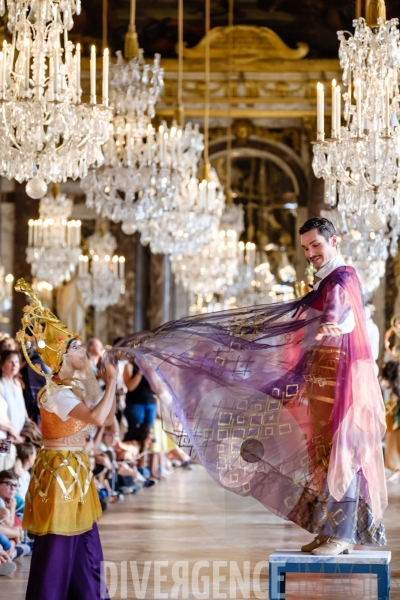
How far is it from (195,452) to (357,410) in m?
0.89

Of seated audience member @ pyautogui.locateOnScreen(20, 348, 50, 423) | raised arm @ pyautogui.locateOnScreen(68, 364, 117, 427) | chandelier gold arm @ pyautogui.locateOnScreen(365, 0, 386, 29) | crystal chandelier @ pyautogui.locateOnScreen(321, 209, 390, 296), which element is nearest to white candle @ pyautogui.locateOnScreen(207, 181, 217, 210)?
crystal chandelier @ pyautogui.locateOnScreen(321, 209, 390, 296)

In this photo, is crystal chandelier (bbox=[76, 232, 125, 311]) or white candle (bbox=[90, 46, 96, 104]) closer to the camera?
white candle (bbox=[90, 46, 96, 104])

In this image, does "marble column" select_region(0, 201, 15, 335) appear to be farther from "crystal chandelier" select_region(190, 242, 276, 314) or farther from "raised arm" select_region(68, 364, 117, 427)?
"raised arm" select_region(68, 364, 117, 427)

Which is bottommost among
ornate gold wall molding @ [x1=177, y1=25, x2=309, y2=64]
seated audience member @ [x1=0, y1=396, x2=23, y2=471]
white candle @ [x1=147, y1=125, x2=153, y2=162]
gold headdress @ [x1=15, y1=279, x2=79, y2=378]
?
seated audience member @ [x1=0, y1=396, x2=23, y2=471]

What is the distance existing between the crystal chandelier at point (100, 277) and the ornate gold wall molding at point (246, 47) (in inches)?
158

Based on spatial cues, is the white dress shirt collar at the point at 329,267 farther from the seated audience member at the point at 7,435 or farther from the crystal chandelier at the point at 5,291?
the crystal chandelier at the point at 5,291

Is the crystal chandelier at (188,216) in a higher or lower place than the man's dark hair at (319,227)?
higher

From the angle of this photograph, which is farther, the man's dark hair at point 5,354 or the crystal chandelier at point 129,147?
the crystal chandelier at point 129,147

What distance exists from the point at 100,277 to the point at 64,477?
626 inches

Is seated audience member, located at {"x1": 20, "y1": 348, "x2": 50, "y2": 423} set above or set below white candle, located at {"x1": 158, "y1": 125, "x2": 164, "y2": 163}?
below

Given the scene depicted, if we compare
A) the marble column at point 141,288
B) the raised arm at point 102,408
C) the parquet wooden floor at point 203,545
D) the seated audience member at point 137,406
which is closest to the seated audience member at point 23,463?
the parquet wooden floor at point 203,545

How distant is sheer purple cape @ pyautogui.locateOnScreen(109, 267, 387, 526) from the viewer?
5.40 m

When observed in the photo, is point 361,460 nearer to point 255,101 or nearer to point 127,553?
point 127,553

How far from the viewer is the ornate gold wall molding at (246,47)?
20594 mm
